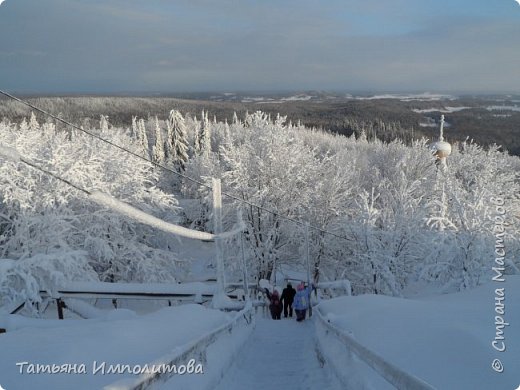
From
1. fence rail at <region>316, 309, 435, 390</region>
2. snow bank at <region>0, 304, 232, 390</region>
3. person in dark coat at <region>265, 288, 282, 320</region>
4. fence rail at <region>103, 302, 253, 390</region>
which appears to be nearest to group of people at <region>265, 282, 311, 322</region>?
person in dark coat at <region>265, 288, 282, 320</region>

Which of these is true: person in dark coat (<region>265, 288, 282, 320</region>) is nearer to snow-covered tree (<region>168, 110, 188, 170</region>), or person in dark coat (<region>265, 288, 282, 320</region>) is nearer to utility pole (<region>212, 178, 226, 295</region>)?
utility pole (<region>212, 178, 226, 295</region>)

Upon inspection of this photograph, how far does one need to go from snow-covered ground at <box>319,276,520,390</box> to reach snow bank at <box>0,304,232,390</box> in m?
2.67

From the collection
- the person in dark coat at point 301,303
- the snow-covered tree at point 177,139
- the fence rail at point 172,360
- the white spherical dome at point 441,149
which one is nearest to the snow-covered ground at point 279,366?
the fence rail at point 172,360

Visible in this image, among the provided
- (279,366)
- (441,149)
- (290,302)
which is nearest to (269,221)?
(290,302)

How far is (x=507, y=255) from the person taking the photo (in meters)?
19.4

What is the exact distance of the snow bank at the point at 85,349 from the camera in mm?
4355

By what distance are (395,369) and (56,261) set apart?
14.2 metres

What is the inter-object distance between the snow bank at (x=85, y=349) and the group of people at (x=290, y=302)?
277 inches

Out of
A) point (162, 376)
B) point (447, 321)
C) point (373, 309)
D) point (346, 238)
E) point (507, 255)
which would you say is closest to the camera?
point (162, 376)

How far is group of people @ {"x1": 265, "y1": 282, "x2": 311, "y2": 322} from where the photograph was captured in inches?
549

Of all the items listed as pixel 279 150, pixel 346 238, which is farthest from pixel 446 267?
pixel 279 150

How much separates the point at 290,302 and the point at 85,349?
37.7 ft

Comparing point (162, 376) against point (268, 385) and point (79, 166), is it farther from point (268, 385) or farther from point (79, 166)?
point (79, 166)

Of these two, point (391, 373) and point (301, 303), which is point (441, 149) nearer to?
point (301, 303)
